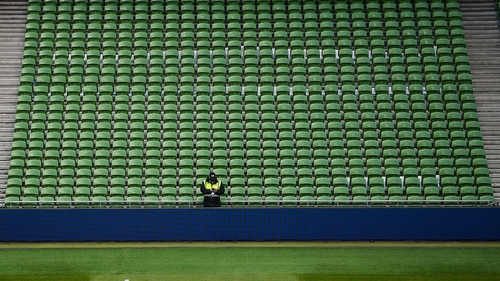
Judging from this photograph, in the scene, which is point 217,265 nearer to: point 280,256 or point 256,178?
point 280,256

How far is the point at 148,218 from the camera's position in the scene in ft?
49.6

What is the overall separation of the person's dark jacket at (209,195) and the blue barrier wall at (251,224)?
0.84ft

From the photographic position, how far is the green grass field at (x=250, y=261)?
14.2 m

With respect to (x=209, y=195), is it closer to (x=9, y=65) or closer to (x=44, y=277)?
(x=44, y=277)

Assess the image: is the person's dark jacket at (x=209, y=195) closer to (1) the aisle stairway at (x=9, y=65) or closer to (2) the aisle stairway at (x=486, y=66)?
(1) the aisle stairway at (x=9, y=65)

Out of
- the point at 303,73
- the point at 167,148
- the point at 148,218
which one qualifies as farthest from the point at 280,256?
the point at 303,73

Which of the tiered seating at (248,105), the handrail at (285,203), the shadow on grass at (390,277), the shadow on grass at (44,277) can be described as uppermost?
the tiered seating at (248,105)

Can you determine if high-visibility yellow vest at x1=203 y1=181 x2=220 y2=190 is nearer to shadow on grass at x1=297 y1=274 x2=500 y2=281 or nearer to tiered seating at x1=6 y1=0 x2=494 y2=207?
tiered seating at x1=6 y1=0 x2=494 y2=207

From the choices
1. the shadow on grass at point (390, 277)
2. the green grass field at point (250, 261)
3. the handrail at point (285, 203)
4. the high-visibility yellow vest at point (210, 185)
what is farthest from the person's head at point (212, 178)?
the shadow on grass at point (390, 277)

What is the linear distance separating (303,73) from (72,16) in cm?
706

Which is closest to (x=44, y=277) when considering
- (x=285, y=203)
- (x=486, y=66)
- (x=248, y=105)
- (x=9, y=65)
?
(x=285, y=203)

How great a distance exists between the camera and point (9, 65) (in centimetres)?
1845

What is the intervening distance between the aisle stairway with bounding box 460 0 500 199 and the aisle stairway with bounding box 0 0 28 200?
12.7 m

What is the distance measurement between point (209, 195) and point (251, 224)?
47.0 inches
